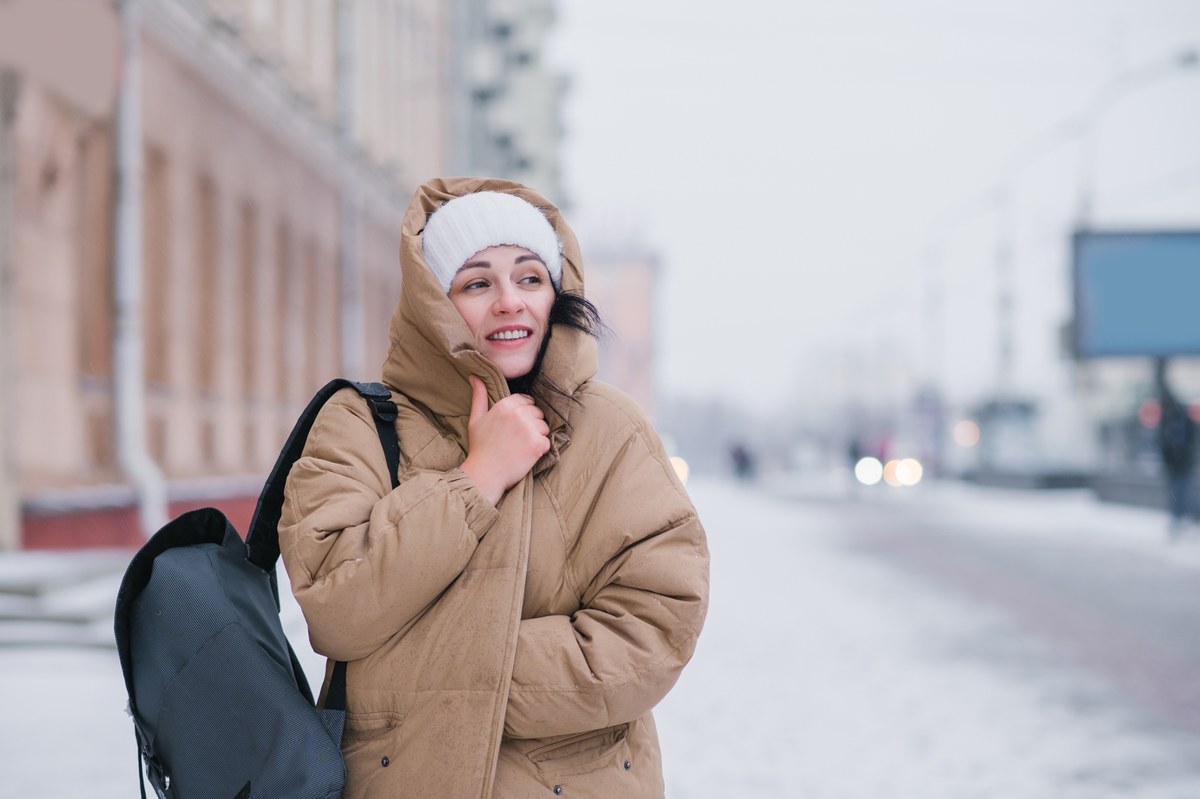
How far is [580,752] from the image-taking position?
2287mm

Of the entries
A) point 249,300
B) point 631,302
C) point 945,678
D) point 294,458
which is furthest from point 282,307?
point 631,302

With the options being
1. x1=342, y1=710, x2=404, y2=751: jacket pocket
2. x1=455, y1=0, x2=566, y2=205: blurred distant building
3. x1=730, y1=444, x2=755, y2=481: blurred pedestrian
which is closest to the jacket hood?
x1=342, y1=710, x2=404, y2=751: jacket pocket

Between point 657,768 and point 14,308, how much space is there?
10449 mm

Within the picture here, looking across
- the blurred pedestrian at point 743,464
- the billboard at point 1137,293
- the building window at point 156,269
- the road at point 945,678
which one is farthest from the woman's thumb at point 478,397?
the blurred pedestrian at point 743,464

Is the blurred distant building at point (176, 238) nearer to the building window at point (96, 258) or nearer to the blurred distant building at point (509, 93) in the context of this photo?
the building window at point (96, 258)

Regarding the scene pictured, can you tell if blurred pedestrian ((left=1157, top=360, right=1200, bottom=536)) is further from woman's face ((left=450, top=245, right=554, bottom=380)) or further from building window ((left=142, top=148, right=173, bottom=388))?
woman's face ((left=450, top=245, right=554, bottom=380))

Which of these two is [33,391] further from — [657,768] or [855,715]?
[657,768]

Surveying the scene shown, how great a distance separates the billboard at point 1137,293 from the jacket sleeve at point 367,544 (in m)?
25.9

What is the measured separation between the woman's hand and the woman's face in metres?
0.10

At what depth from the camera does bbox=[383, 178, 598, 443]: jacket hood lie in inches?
90.4

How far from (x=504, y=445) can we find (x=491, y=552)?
0.17 metres

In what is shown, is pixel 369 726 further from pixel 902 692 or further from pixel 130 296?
pixel 130 296

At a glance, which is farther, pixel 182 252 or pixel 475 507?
pixel 182 252

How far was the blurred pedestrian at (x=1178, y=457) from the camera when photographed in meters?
18.8
